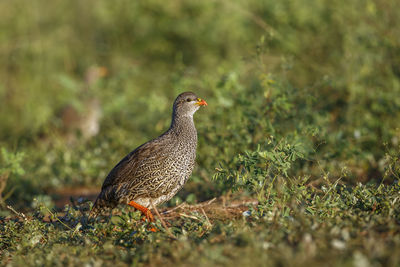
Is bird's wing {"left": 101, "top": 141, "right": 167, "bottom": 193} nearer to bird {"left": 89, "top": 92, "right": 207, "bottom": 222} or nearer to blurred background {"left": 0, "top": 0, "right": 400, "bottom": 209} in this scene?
bird {"left": 89, "top": 92, "right": 207, "bottom": 222}

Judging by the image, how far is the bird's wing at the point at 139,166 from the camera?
4961 millimetres

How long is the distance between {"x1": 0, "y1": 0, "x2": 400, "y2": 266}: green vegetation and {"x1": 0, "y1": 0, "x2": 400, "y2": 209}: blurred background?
0.04 m

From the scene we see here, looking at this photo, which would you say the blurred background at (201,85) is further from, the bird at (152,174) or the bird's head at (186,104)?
the bird's head at (186,104)

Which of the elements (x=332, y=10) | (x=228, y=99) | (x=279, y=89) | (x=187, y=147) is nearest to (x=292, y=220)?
(x=187, y=147)

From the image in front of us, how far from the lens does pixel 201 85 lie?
292 inches

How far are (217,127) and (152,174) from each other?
5.94 ft

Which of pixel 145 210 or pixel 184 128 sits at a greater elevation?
pixel 184 128

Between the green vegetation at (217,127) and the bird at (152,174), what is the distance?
0.96ft

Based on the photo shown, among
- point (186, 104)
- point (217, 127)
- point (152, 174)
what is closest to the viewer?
point (152, 174)

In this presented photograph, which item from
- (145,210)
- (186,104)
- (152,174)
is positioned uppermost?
(186,104)

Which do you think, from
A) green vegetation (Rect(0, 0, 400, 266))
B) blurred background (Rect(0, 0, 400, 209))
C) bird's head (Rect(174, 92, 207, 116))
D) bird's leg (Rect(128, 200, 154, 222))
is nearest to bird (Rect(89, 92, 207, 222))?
bird's leg (Rect(128, 200, 154, 222))

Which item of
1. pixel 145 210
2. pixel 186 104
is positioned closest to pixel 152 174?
pixel 145 210

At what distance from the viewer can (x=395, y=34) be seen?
7980 mm

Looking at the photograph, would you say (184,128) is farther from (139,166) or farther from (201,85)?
(201,85)
